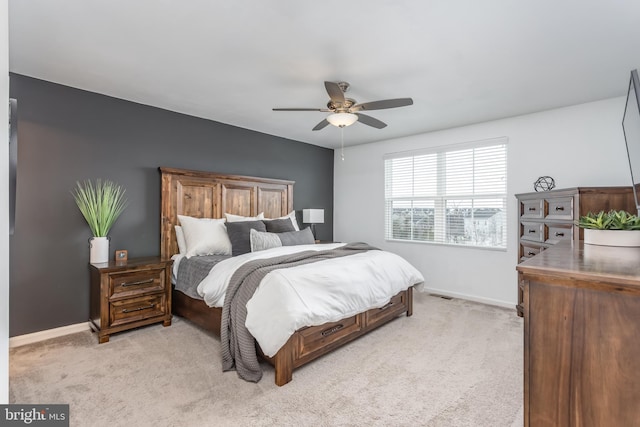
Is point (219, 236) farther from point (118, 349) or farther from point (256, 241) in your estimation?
point (118, 349)

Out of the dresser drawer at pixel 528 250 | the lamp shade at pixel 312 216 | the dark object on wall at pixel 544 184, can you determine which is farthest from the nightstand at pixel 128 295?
the dark object on wall at pixel 544 184

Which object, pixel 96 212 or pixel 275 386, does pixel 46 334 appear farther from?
pixel 275 386

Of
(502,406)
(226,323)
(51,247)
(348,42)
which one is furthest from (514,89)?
(51,247)

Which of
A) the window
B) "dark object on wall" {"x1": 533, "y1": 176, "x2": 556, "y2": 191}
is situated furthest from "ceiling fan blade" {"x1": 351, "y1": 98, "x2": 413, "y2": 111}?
"dark object on wall" {"x1": 533, "y1": 176, "x2": 556, "y2": 191}

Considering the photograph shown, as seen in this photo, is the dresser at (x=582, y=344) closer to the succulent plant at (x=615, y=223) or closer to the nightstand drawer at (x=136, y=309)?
the succulent plant at (x=615, y=223)

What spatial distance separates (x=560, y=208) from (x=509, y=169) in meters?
1.02

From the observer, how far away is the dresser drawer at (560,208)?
3.01 metres

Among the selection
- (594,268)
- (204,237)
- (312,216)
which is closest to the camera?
(594,268)

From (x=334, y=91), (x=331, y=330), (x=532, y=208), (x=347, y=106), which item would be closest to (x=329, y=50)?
(x=334, y=91)

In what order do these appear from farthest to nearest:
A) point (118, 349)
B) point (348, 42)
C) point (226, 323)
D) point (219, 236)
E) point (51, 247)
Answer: point (219, 236)
point (51, 247)
point (118, 349)
point (226, 323)
point (348, 42)

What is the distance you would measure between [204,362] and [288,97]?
265cm

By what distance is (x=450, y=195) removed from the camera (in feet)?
15.0

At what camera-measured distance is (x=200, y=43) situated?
228cm

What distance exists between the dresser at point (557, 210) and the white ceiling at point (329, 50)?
104cm
